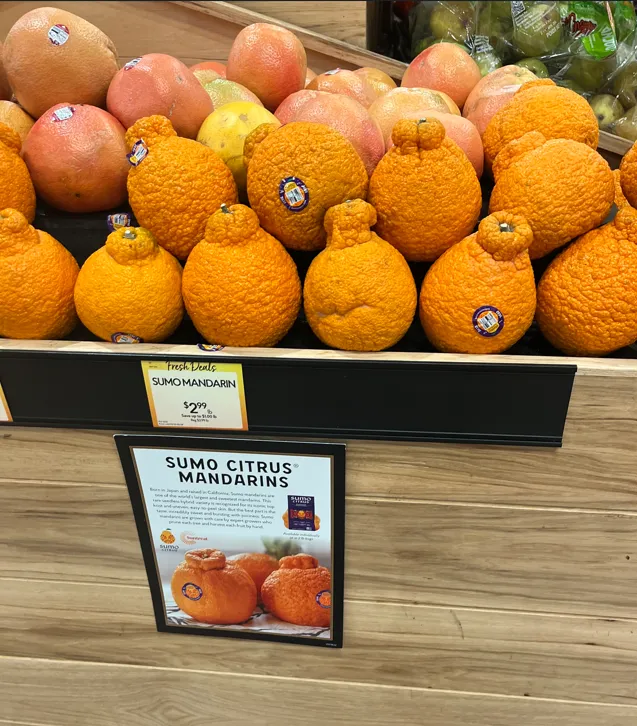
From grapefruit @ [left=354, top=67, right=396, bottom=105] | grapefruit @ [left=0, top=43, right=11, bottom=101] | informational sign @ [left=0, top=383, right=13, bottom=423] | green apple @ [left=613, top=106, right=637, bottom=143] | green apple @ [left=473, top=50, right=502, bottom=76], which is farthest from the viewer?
green apple @ [left=473, top=50, right=502, bottom=76]

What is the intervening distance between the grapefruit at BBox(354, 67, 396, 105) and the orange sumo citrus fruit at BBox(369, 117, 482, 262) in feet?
1.48

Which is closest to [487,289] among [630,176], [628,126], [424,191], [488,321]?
[488,321]

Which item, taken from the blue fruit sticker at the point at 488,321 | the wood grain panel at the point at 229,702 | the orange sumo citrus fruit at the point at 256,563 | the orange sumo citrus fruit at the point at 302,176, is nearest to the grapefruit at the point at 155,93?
the orange sumo citrus fruit at the point at 302,176

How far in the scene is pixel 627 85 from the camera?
5.58 feet

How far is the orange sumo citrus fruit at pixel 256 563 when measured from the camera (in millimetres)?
911

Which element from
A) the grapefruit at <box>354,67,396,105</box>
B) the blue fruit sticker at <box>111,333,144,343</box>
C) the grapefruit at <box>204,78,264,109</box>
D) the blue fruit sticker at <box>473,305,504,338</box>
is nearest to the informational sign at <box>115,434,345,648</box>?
the blue fruit sticker at <box>111,333,144,343</box>

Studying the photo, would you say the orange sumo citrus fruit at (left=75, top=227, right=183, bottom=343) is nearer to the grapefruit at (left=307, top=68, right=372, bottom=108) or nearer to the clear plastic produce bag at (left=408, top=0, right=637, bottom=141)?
the grapefruit at (left=307, top=68, right=372, bottom=108)

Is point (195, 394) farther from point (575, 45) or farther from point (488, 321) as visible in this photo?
point (575, 45)

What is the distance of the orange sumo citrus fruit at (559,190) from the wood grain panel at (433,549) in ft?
1.29

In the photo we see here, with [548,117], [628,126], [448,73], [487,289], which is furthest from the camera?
[628,126]

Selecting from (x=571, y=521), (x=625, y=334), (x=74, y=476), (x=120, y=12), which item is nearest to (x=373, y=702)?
(x=571, y=521)

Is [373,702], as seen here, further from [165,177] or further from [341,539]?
[165,177]

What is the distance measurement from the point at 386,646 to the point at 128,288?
2.38 feet

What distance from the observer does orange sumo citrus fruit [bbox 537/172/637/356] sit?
2.19ft
